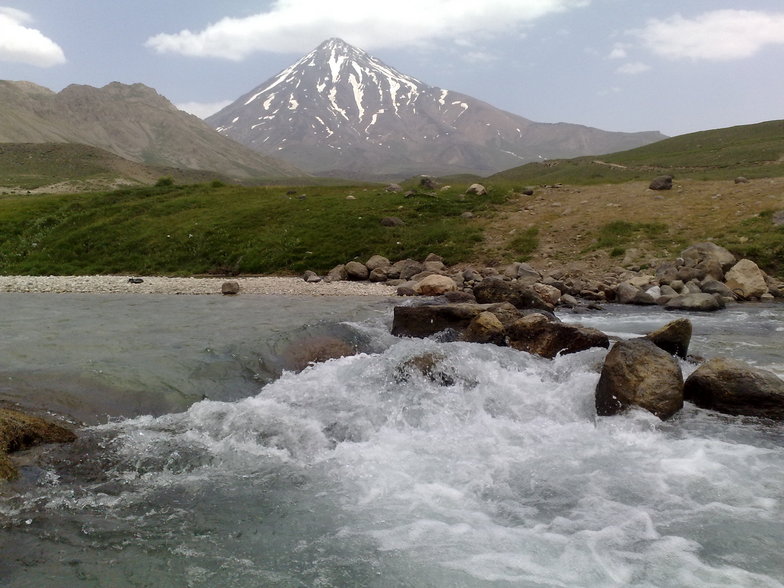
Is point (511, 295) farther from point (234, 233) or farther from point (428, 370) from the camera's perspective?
point (234, 233)

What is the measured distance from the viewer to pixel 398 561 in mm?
6668

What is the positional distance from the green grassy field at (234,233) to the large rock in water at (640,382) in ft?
67.5

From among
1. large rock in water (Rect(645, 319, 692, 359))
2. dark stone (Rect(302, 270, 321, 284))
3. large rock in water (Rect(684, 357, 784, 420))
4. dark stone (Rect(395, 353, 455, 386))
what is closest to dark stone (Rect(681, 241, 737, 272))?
large rock in water (Rect(645, 319, 692, 359))

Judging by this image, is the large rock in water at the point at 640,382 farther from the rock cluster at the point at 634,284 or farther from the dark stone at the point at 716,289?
the dark stone at the point at 716,289

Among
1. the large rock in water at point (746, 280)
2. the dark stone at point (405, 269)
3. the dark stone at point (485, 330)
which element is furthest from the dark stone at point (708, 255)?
the dark stone at point (485, 330)

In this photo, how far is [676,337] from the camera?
13.9m

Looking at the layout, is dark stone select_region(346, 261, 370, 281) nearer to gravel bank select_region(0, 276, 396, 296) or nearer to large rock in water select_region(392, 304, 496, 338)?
gravel bank select_region(0, 276, 396, 296)

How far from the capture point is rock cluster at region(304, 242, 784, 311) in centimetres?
2170

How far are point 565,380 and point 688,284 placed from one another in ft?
47.8

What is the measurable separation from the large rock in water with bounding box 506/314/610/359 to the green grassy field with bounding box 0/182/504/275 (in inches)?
679

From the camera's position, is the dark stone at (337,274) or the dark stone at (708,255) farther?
the dark stone at (337,274)

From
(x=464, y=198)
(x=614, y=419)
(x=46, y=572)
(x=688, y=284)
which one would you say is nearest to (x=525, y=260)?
(x=688, y=284)

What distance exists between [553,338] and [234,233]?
92.9ft

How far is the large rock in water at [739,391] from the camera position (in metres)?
10.9
